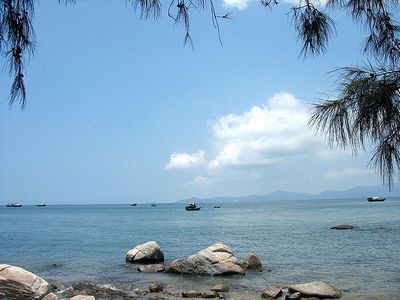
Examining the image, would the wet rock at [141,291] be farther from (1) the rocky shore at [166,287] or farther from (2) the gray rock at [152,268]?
(2) the gray rock at [152,268]

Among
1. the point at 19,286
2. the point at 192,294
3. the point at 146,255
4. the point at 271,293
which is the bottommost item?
the point at 192,294

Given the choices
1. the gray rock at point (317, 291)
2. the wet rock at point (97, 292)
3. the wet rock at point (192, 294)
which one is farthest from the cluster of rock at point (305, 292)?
the wet rock at point (97, 292)

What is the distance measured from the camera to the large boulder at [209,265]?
1836 centimetres

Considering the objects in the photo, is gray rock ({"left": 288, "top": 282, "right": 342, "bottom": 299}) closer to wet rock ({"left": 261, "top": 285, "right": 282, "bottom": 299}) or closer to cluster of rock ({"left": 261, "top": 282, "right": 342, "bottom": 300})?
cluster of rock ({"left": 261, "top": 282, "right": 342, "bottom": 300})

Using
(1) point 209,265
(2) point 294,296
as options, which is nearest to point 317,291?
(2) point 294,296

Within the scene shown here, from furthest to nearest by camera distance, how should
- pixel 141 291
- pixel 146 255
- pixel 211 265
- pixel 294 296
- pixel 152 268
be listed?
pixel 146 255
pixel 152 268
pixel 211 265
pixel 141 291
pixel 294 296

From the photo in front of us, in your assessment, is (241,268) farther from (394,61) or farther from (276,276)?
(394,61)

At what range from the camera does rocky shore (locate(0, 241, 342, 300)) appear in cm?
1164

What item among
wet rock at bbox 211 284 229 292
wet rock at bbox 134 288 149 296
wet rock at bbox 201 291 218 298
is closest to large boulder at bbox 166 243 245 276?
wet rock at bbox 211 284 229 292

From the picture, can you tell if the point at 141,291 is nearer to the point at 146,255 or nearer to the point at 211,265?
the point at 211,265

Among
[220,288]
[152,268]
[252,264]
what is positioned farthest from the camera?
[152,268]

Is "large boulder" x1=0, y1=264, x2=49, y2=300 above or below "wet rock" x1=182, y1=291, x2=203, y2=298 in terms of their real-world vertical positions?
above

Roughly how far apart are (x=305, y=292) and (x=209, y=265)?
5751mm

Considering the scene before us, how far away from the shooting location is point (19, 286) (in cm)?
1150
